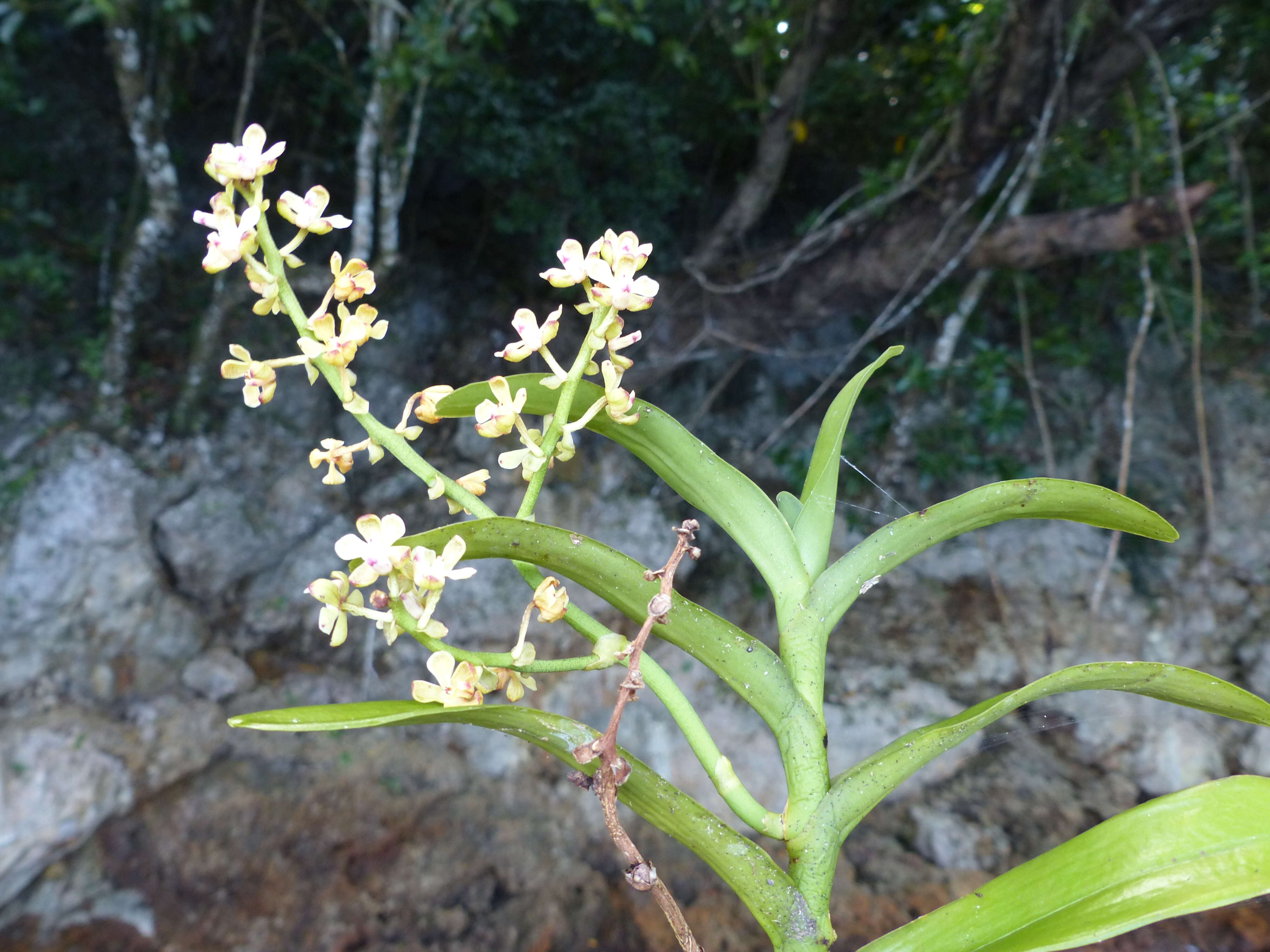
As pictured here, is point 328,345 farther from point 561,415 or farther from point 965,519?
point 965,519

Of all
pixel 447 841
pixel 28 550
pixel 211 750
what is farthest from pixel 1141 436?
pixel 28 550

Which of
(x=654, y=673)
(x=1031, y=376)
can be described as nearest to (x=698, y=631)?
(x=654, y=673)

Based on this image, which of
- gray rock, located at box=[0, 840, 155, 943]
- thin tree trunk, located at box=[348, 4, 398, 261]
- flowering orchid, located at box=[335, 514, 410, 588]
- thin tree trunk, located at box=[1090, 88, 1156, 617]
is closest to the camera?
flowering orchid, located at box=[335, 514, 410, 588]

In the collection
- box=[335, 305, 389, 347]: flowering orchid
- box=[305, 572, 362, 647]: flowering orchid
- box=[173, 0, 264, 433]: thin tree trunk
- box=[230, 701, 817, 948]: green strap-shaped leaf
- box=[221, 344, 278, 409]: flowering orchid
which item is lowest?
box=[230, 701, 817, 948]: green strap-shaped leaf

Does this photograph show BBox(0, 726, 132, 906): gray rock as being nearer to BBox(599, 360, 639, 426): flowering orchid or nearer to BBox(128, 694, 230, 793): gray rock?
BBox(128, 694, 230, 793): gray rock

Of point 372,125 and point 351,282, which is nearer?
point 351,282

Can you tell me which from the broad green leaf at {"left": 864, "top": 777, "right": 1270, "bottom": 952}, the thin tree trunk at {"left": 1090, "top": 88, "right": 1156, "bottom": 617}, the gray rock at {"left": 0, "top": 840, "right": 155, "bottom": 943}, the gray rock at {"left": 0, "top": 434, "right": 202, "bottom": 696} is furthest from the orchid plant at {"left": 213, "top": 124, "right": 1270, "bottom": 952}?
the gray rock at {"left": 0, "top": 434, "right": 202, "bottom": 696}

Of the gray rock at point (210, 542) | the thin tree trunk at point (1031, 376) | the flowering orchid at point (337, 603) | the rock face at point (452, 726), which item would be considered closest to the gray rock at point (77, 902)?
the rock face at point (452, 726)

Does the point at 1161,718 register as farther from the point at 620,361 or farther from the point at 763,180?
the point at 620,361
